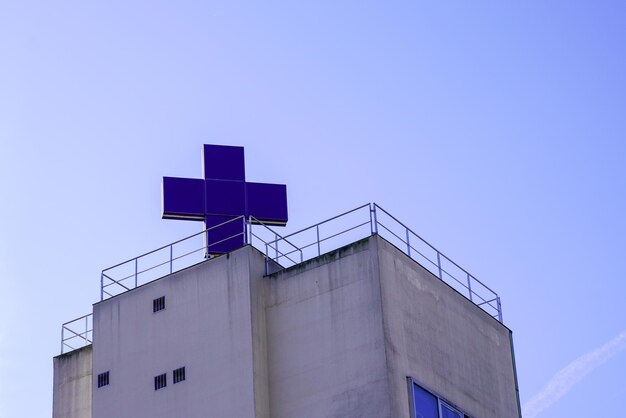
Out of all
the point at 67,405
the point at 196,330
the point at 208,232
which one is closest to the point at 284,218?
the point at 208,232

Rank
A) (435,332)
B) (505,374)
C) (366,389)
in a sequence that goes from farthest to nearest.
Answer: (505,374) → (435,332) → (366,389)

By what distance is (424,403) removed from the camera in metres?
47.2

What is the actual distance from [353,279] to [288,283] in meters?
2.57

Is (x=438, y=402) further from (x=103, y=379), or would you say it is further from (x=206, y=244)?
(x=103, y=379)

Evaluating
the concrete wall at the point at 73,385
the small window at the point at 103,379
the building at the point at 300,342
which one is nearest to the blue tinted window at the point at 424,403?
the building at the point at 300,342

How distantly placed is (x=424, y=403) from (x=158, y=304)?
1006cm

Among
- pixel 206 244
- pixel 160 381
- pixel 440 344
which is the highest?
pixel 206 244

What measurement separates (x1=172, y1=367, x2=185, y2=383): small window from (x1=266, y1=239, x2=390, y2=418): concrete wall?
306 centimetres

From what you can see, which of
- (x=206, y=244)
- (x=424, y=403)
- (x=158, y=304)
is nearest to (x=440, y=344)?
(x=424, y=403)

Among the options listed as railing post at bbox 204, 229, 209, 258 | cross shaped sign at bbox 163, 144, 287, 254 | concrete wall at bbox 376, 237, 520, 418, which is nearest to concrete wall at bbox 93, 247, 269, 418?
railing post at bbox 204, 229, 209, 258

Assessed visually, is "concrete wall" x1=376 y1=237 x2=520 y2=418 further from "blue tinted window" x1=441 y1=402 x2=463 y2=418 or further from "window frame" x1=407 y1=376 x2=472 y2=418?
"blue tinted window" x1=441 y1=402 x2=463 y2=418

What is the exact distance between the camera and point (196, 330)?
163 ft

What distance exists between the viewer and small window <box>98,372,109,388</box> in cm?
5141

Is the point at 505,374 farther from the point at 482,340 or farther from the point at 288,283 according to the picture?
the point at 288,283
